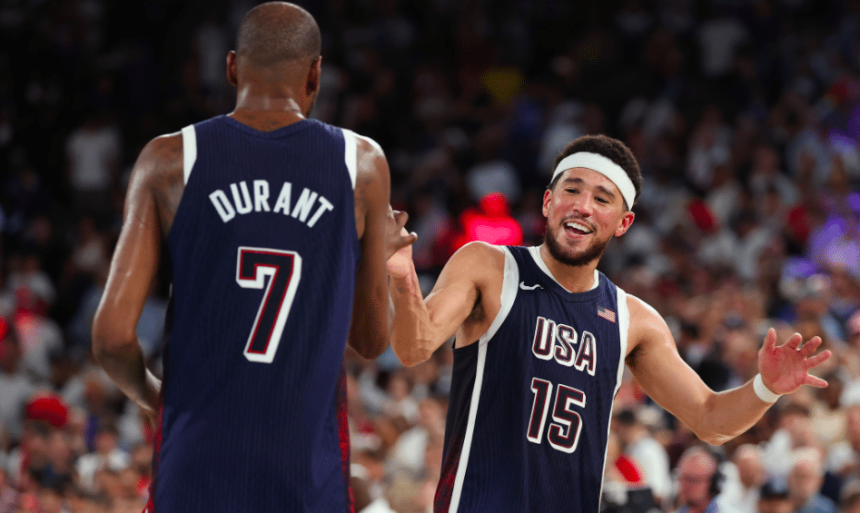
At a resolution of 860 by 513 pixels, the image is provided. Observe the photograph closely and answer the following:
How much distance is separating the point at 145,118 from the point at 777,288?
338 inches

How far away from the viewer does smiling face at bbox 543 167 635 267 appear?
4.15 m

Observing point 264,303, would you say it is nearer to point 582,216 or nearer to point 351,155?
point 351,155

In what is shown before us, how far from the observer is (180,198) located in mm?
2660

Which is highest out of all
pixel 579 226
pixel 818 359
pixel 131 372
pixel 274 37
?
pixel 579 226

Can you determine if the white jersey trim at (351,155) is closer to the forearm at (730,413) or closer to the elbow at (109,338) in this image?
the elbow at (109,338)

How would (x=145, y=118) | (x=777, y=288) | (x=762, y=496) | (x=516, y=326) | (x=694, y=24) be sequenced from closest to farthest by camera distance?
(x=516, y=326) < (x=762, y=496) < (x=777, y=288) < (x=145, y=118) < (x=694, y=24)

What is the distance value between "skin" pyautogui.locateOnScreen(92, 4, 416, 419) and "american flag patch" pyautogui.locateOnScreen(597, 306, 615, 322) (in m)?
1.34

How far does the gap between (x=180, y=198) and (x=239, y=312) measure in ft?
1.07

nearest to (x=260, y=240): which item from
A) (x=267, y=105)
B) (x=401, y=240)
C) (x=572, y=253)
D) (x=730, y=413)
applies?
(x=267, y=105)

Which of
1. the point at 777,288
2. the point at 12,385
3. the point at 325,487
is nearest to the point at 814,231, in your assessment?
the point at 777,288

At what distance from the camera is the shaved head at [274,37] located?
280 centimetres

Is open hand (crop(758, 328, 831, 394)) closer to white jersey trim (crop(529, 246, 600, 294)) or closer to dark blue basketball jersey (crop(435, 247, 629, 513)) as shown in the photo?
dark blue basketball jersey (crop(435, 247, 629, 513))

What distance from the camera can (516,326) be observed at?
158 inches

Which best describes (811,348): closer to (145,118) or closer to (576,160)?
(576,160)
